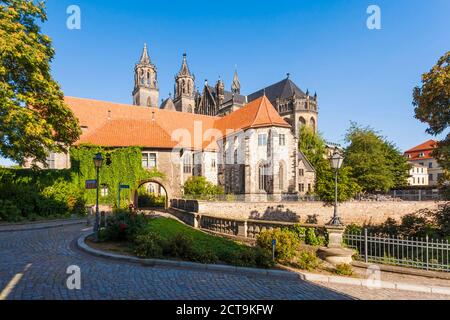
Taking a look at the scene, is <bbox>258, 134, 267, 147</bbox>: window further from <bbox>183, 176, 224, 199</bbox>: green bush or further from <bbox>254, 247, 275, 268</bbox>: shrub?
<bbox>254, 247, 275, 268</bbox>: shrub

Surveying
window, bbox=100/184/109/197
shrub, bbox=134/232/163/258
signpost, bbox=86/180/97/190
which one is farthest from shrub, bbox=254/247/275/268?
window, bbox=100/184/109/197

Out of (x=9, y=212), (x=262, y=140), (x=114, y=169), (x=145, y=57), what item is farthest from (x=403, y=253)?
(x=145, y=57)

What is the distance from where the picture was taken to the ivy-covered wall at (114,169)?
2359cm

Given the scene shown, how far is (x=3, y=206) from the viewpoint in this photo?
53.5 feet

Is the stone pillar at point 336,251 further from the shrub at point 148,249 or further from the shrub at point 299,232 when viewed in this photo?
the shrub at point 148,249

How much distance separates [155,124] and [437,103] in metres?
24.8

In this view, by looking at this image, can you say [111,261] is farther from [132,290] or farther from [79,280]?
[132,290]

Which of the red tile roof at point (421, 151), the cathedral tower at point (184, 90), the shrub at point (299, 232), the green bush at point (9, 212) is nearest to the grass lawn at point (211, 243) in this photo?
the shrub at point (299, 232)

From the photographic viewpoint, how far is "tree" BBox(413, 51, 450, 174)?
43.7ft

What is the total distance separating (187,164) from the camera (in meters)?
34.3

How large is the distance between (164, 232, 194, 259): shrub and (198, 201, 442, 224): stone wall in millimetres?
14075

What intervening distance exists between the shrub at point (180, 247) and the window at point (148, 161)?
18.5 meters

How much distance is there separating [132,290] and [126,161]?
2092 cm
